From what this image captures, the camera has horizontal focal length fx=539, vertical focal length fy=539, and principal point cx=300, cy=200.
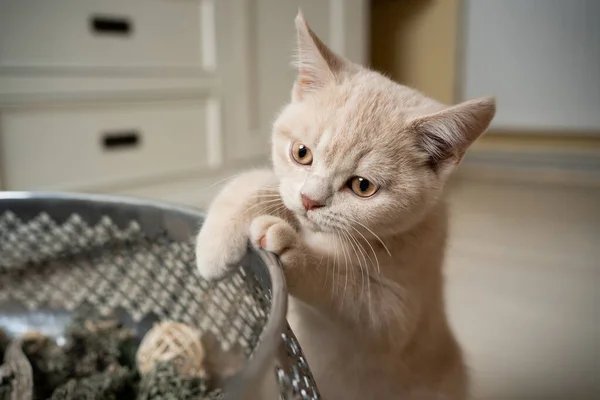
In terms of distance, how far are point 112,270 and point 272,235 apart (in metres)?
0.47

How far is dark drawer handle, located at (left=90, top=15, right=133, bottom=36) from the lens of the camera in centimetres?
143

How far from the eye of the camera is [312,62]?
78 centimetres

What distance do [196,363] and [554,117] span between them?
2334mm

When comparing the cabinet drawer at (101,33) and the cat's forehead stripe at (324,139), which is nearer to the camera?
the cat's forehead stripe at (324,139)

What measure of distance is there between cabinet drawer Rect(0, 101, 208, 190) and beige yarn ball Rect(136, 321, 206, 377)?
66cm

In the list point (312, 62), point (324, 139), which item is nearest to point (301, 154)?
point (324, 139)

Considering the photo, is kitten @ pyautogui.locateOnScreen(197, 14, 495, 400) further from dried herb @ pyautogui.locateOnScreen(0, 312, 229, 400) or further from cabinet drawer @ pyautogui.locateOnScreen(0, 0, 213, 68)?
cabinet drawer @ pyautogui.locateOnScreen(0, 0, 213, 68)

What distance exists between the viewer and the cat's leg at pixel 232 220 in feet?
2.07

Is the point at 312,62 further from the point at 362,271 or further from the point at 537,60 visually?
the point at 537,60

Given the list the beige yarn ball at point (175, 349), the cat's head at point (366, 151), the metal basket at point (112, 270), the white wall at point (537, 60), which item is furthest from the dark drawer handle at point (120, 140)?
the white wall at point (537, 60)

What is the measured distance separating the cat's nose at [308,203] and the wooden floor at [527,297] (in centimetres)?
34

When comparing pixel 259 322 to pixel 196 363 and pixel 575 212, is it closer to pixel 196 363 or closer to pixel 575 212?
pixel 196 363

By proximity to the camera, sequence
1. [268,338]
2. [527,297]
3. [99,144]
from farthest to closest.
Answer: [99,144], [527,297], [268,338]

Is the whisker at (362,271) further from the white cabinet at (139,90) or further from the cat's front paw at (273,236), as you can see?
the white cabinet at (139,90)
